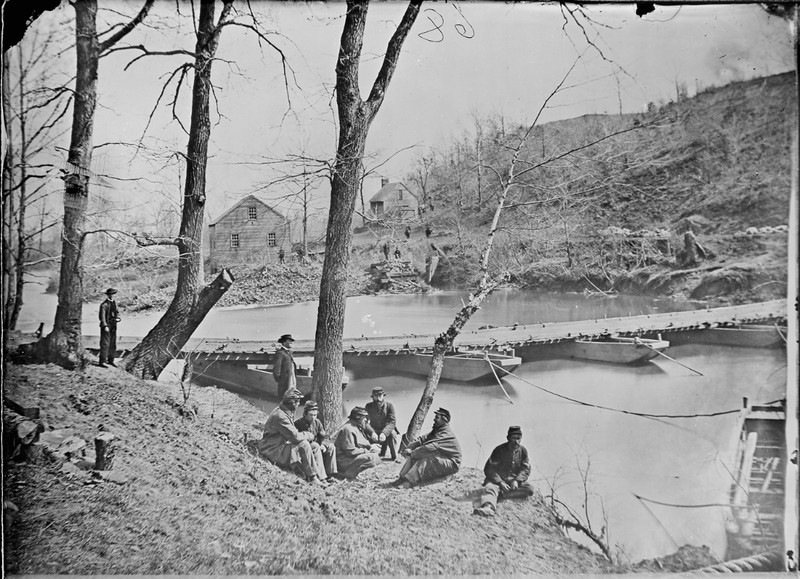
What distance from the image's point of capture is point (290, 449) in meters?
2.17

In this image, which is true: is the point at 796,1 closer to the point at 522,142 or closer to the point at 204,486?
the point at 522,142

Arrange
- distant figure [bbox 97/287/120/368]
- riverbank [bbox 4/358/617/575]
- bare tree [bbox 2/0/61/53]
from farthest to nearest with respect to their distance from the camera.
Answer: distant figure [bbox 97/287/120/368], bare tree [bbox 2/0/61/53], riverbank [bbox 4/358/617/575]

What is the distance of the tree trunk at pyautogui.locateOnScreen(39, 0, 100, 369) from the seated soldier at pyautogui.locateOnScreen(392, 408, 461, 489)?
158cm

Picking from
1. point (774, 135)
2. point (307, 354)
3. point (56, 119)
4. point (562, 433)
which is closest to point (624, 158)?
point (774, 135)

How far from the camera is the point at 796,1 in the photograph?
7.25ft

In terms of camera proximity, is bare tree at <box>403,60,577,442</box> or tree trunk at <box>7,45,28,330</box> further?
bare tree at <box>403,60,577,442</box>

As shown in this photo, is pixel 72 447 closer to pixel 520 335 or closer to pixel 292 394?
pixel 292 394

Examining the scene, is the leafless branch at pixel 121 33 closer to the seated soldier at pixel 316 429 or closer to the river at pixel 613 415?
the river at pixel 613 415

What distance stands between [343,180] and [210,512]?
5.14 feet

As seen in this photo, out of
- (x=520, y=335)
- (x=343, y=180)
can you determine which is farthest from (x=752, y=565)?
(x=343, y=180)

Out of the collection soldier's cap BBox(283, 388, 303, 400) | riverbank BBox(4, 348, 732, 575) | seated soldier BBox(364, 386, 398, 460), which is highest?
soldier's cap BBox(283, 388, 303, 400)

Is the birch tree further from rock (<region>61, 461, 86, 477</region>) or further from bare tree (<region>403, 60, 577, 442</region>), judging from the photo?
bare tree (<region>403, 60, 577, 442</region>)

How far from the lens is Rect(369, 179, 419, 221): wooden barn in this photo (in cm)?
229

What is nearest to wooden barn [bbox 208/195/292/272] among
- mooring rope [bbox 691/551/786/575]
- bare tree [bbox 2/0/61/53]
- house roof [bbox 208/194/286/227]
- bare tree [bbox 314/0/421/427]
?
house roof [bbox 208/194/286/227]
